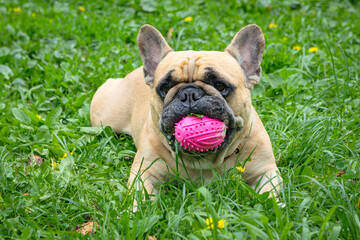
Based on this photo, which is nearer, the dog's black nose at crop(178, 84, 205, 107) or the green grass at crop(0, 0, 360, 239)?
the green grass at crop(0, 0, 360, 239)

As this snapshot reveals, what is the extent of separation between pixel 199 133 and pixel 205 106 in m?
0.20

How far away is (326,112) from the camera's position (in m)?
4.30

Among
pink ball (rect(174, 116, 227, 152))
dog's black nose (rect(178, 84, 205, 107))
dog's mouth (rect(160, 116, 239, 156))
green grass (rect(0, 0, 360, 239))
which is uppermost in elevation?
dog's black nose (rect(178, 84, 205, 107))

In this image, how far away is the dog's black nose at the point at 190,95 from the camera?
296 centimetres

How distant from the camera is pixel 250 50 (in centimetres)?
351

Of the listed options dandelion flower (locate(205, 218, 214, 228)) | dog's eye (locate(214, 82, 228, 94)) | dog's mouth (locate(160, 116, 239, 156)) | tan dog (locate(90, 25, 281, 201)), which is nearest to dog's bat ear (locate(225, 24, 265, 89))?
tan dog (locate(90, 25, 281, 201))

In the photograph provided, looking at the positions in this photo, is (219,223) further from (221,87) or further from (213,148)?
(221,87)

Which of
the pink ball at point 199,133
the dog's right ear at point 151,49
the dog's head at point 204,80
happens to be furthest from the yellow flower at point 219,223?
the dog's right ear at point 151,49

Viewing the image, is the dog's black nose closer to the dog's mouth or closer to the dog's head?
the dog's head

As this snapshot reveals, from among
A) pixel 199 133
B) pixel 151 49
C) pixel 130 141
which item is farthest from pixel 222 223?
pixel 130 141

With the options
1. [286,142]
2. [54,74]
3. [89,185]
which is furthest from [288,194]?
[54,74]

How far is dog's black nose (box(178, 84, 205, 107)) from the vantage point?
9.70 feet

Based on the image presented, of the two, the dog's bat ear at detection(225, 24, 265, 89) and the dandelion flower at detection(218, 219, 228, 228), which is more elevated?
the dog's bat ear at detection(225, 24, 265, 89)

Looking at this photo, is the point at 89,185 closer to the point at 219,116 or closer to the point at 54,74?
the point at 219,116
